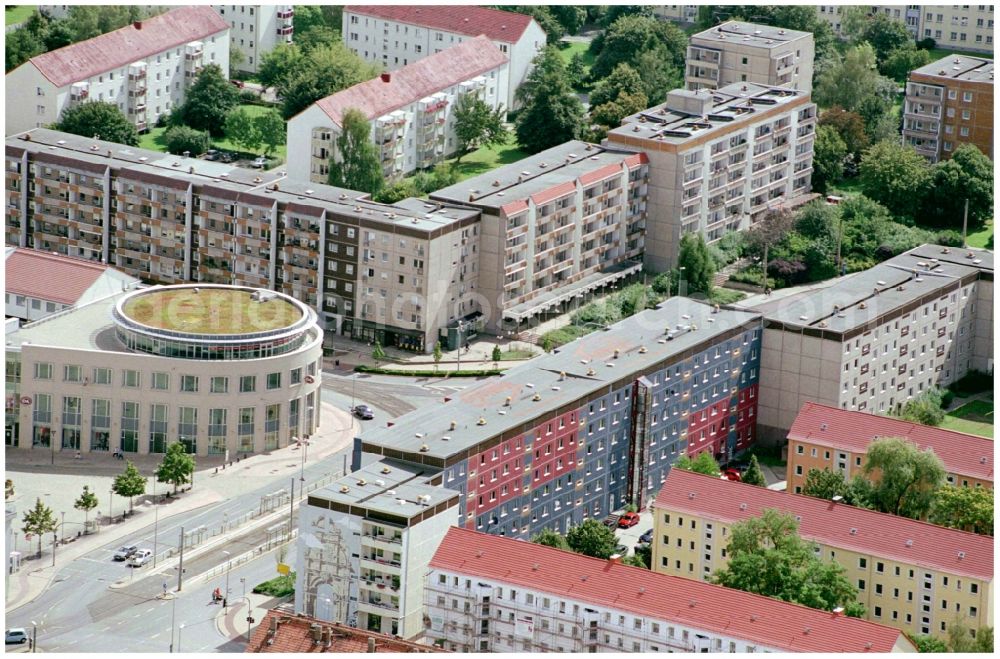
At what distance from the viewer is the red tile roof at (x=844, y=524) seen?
17112 cm

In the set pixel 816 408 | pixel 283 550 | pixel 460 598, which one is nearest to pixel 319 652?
pixel 460 598

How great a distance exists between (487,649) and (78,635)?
28.5 m

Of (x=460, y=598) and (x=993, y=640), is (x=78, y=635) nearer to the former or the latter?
(x=460, y=598)

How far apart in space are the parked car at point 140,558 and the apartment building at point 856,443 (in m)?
49.5

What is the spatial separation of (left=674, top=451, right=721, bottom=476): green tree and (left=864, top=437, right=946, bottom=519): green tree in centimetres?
1275

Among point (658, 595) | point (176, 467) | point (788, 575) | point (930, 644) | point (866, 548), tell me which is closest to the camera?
point (658, 595)

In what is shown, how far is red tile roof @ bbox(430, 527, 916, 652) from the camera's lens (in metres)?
155

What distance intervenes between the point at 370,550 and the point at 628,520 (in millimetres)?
29375

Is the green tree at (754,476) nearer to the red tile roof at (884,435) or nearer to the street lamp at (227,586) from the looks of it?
the red tile roof at (884,435)

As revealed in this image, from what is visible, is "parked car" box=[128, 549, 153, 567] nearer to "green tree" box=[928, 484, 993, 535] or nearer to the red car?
the red car

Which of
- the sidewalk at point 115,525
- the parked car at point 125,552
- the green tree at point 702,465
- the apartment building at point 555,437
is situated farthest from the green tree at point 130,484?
the green tree at point 702,465

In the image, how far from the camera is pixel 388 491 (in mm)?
172500

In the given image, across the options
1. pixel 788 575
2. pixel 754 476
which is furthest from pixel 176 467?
pixel 788 575

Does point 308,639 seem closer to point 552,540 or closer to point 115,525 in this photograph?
point 552,540
